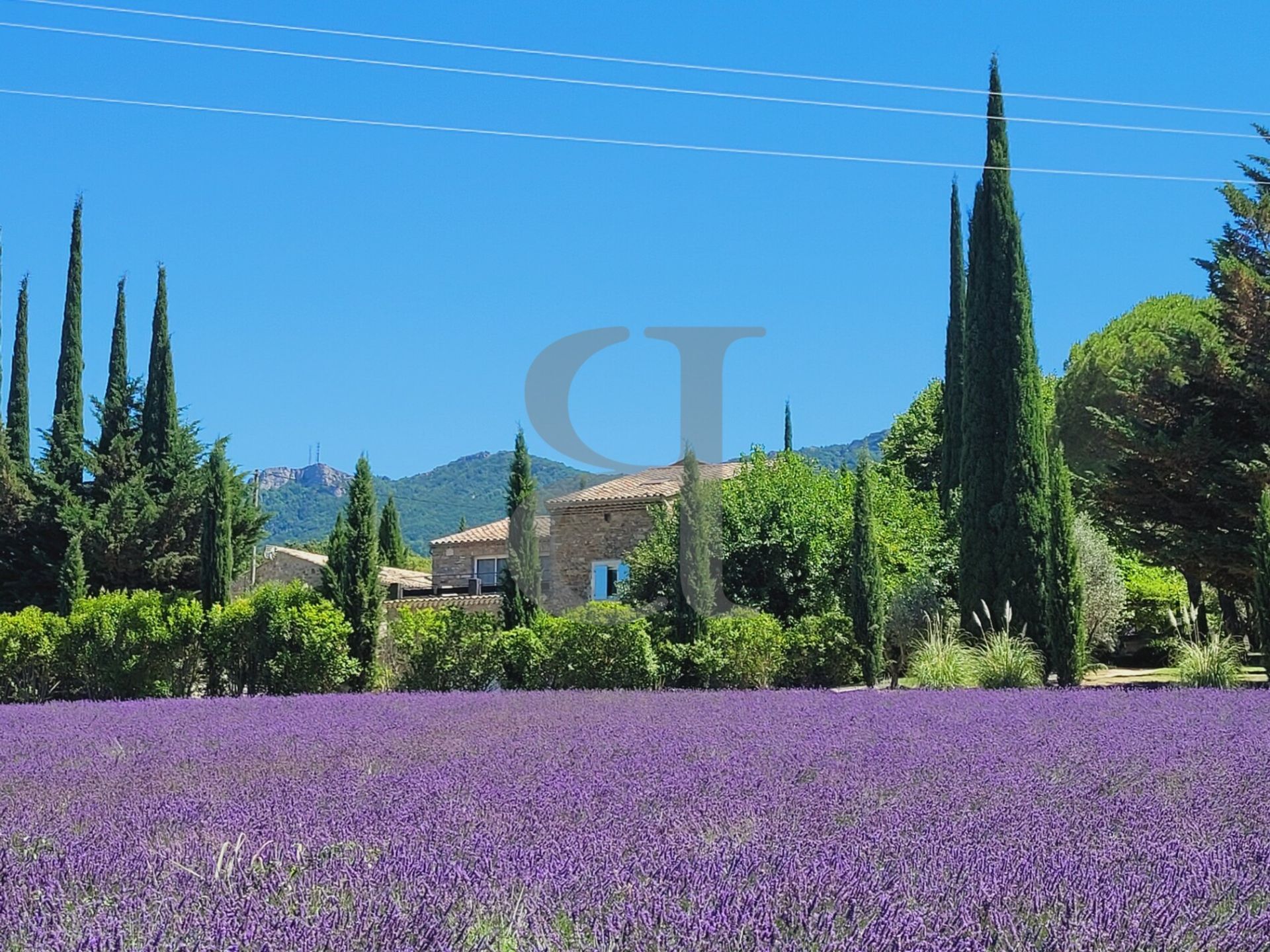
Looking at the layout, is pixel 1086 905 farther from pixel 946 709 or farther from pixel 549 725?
pixel 946 709

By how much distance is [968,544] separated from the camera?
1834 centimetres

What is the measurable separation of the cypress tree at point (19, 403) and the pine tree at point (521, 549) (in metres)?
16.7

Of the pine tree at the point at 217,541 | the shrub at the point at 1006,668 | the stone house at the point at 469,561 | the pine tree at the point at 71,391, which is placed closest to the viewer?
the shrub at the point at 1006,668

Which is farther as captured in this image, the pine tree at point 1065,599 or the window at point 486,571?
the window at point 486,571

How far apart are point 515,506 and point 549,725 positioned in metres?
11.2

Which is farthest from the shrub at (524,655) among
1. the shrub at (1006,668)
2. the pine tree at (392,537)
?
the pine tree at (392,537)

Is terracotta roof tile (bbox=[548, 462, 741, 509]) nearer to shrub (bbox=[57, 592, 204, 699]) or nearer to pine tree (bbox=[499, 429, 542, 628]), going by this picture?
pine tree (bbox=[499, 429, 542, 628])

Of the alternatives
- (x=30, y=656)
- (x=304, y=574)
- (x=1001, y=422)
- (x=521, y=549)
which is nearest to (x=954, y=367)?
(x=1001, y=422)

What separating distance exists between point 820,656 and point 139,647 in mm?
8477

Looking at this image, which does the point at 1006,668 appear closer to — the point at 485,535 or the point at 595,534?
the point at 595,534

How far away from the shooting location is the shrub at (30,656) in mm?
16703

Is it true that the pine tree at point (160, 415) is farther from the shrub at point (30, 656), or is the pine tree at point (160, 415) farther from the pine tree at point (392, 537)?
→ the pine tree at point (392, 537)

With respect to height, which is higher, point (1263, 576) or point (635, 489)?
point (635, 489)

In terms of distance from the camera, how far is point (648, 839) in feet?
11.9
